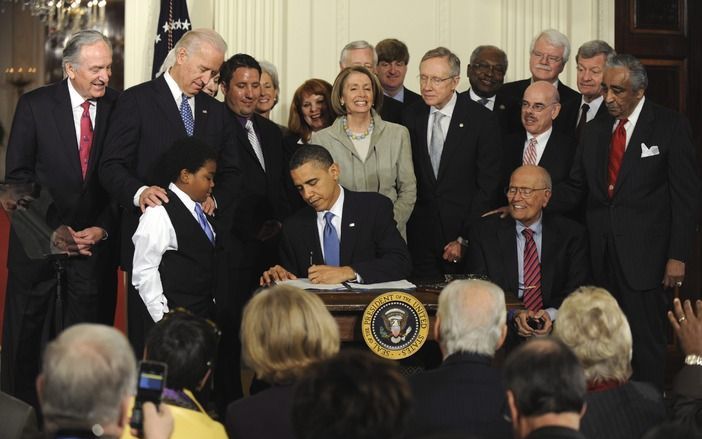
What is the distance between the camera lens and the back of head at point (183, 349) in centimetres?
330

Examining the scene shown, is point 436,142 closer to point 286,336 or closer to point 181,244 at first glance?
point 181,244

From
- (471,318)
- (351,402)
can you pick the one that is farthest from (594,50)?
(351,402)

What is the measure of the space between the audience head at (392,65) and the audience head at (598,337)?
10.7 feet

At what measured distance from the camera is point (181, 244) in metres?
4.83

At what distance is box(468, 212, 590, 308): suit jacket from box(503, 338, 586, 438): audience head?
2460 mm

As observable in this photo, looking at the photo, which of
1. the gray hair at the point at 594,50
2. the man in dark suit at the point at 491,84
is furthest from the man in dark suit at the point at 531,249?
the gray hair at the point at 594,50

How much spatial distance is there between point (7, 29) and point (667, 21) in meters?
5.94

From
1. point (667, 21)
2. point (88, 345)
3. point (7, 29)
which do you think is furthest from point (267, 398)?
point (7, 29)

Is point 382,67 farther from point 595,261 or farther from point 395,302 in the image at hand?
point 395,302

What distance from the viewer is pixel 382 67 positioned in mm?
6570

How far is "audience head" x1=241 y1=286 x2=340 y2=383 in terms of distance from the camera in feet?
10.5

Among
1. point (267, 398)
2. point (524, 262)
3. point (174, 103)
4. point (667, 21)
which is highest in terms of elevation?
point (667, 21)

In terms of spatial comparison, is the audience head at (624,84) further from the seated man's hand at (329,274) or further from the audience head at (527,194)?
the seated man's hand at (329,274)

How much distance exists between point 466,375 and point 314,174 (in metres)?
1.89
